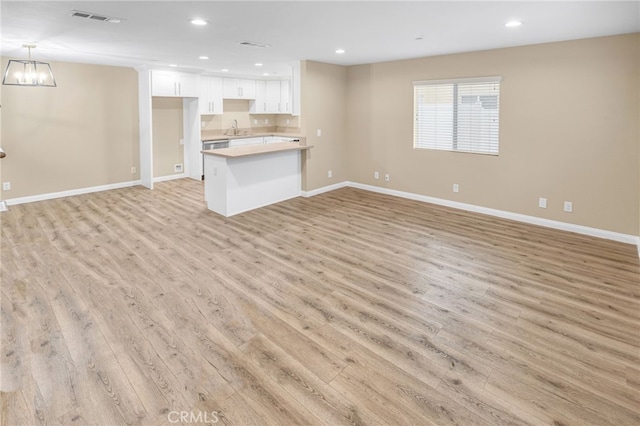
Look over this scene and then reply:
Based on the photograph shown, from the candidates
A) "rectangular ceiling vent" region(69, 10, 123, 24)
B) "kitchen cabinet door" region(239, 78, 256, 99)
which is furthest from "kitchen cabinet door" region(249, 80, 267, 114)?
"rectangular ceiling vent" region(69, 10, 123, 24)

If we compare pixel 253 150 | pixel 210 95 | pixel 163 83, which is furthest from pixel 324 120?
pixel 163 83

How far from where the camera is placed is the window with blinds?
552 centimetres

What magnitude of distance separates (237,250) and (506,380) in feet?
9.87

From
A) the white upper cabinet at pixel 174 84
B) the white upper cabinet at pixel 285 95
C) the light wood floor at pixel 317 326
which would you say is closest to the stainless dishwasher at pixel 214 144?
the white upper cabinet at pixel 174 84

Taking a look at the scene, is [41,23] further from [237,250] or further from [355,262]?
[355,262]

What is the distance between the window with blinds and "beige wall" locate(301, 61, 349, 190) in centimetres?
154

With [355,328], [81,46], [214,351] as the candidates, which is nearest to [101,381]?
[214,351]

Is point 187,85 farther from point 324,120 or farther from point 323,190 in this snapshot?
point 323,190

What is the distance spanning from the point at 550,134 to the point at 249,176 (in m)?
4.40

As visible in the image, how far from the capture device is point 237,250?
4285 millimetres

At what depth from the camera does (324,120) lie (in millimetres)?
6926

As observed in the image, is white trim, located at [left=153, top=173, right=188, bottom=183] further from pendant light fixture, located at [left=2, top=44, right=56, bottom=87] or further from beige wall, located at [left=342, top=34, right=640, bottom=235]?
beige wall, located at [left=342, top=34, right=640, bottom=235]

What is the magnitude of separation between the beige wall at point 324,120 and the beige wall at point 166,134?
3.49 meters
